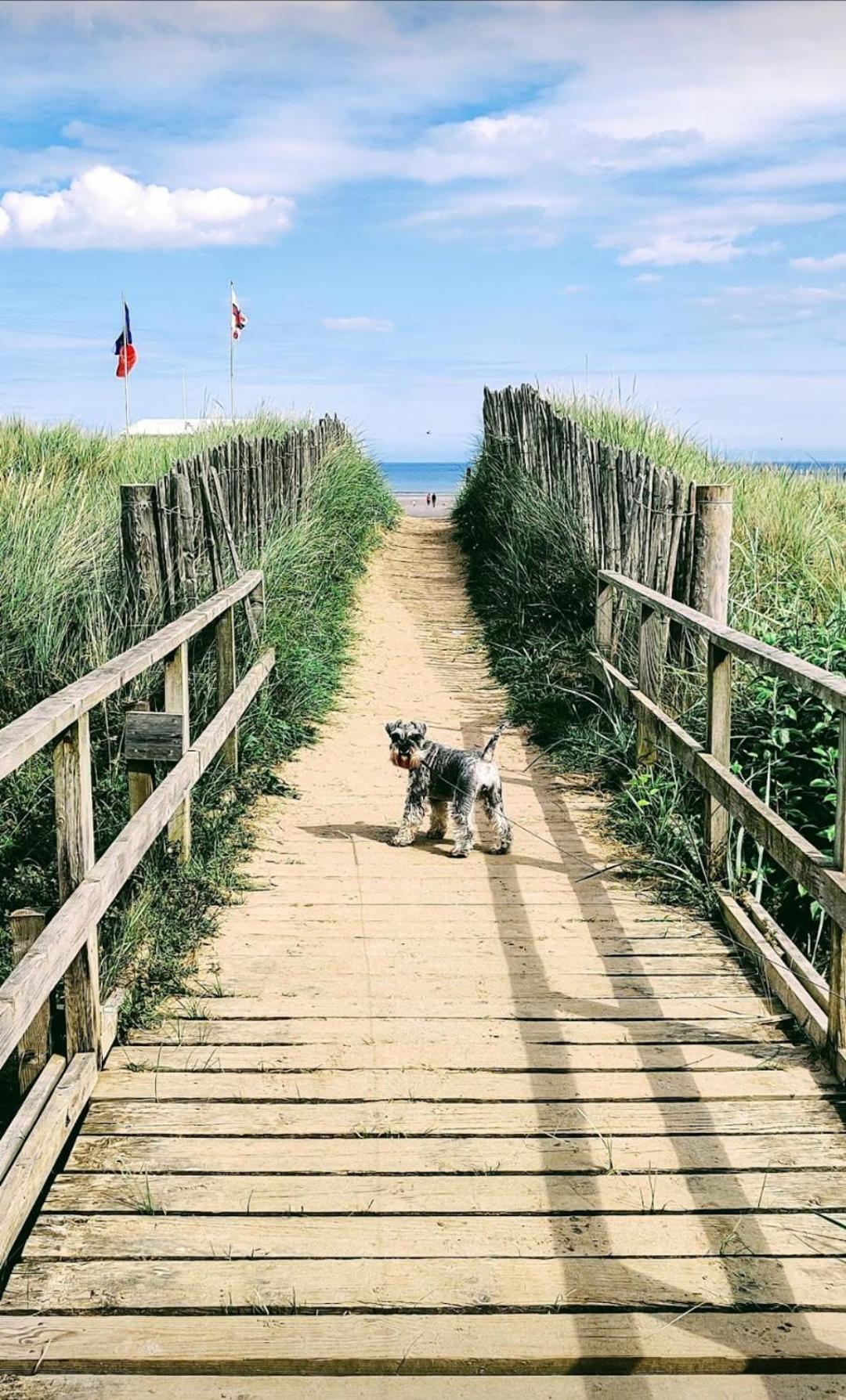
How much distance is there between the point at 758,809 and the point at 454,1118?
5.42ft

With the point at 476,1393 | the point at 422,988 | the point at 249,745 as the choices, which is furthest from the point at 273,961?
the point at 249,745

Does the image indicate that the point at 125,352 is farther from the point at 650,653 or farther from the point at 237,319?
the point at 650,653

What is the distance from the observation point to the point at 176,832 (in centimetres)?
586

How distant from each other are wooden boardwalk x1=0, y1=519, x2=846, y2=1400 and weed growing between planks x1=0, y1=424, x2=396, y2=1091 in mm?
264

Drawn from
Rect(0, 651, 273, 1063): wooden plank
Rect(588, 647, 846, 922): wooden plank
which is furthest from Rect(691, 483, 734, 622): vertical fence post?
Rect(0, 651, 273, 1063): wooden plank

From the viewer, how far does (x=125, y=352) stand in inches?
854

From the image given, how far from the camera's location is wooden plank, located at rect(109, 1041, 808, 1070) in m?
4.15

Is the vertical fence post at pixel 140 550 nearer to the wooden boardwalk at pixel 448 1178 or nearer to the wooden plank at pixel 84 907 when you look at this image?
the wooden plank at pixel 84 907

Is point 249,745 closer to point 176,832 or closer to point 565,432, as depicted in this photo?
point 176,832

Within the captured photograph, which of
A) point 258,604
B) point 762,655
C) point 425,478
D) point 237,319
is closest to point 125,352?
point 237,319

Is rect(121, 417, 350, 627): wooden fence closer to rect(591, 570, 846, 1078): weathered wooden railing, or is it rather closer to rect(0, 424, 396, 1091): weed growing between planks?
rect(0, 424, 396, 1091): weed growing between planks

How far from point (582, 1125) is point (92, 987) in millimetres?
1482

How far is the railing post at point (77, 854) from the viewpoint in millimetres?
3865

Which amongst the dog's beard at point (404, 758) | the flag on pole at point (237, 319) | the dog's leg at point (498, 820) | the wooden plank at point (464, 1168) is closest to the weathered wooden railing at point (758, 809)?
the wooden plank at point (464, 1168)
